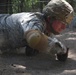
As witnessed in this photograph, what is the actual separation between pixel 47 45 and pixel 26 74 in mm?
608

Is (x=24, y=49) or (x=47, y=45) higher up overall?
(x=47, y=45)

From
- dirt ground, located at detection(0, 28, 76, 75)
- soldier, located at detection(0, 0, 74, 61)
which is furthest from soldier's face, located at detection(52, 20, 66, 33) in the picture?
dirt ground, located at detection(0, 28, 76, 75)

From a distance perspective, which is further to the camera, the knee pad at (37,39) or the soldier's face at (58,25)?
the soldier's face at (58,25)

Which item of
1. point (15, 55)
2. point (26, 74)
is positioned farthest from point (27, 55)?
point (26, 74)

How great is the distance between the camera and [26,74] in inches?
142

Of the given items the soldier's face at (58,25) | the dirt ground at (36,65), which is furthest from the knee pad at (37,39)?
the soldier's face at (58,25)

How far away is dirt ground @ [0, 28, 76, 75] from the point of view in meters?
3.75

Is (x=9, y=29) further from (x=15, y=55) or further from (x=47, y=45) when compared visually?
(x=47, y=45)

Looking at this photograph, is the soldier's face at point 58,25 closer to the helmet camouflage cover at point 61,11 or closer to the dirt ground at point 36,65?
the helmet camouflage cover at point 61,11

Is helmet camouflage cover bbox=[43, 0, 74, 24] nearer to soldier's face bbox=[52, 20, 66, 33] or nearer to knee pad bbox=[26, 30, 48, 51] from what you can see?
soldier's face bbox=[52, 20, 66, 33]

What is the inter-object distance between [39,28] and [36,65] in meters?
0.51

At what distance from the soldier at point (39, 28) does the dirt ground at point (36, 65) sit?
0.16 metres

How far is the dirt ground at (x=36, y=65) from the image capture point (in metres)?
3.75

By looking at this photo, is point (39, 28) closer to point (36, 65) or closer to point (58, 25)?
point (58, 25)
